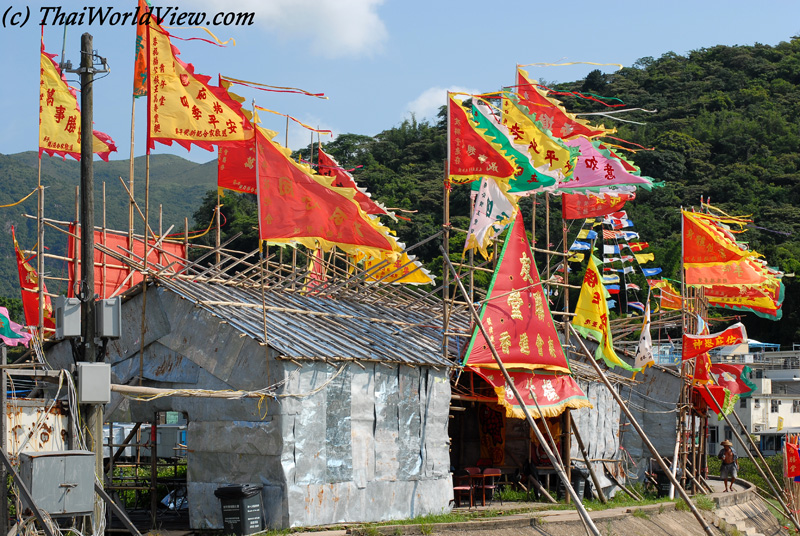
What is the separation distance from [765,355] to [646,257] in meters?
26.7

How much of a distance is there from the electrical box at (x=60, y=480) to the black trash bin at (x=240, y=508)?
3.02 m

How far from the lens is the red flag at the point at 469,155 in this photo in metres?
18.1

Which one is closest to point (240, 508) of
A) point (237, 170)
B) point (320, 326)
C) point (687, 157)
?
point (320, 326)

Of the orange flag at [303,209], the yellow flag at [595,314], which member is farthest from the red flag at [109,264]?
the yellow flag at [595,314]

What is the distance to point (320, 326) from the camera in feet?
60.0

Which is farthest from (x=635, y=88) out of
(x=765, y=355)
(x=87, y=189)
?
(x=87, y=189)

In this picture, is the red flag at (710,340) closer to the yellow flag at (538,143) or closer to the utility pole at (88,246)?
the yellow flag at (538,143)

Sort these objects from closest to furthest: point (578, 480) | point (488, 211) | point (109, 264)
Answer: point (488, 211), point (578, 480), point (109, 264)

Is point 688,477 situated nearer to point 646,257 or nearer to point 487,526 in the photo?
point 646,257

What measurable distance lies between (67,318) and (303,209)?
4.61 metres

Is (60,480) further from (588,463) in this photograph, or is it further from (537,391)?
(588,463)

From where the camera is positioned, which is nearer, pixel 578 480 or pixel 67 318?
pixel 67 318

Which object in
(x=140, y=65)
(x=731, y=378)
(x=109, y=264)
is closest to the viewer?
(x=140, y=65)

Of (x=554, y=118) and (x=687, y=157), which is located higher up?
(x=687, y=157)
